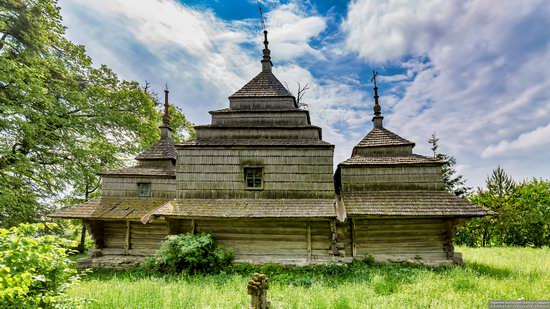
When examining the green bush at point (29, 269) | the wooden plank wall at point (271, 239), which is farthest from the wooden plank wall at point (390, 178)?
the green bush at point (29, 269)

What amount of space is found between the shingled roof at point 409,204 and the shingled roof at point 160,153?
31.3ft

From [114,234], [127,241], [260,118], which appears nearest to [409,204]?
[260,118]

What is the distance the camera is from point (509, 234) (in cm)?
2362

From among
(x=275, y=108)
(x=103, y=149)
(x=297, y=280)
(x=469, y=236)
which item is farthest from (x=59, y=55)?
(x=469, y=236)

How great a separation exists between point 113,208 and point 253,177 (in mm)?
6894

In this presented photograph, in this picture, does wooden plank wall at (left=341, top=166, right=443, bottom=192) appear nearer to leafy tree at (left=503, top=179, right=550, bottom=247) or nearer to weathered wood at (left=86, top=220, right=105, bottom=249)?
weathered wood at (left=86, top=220, right=105, bottom=249)

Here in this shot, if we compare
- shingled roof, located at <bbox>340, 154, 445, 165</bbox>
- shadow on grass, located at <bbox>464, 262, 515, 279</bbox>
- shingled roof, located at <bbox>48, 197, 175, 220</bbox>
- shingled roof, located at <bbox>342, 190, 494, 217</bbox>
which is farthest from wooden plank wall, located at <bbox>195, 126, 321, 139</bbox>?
shadow on grass, located at <bbox>464, 262, 515, 279</bbox>

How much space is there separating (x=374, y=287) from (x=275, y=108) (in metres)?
9.37

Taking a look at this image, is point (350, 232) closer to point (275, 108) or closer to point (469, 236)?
point (275, 108)

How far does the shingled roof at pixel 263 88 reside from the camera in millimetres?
14203

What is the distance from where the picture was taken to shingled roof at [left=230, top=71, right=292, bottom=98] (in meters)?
14.2

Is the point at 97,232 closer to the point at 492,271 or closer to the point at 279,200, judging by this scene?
the point at 279,200

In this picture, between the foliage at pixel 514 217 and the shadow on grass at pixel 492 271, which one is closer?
the shadow on grass at pixel 492 271

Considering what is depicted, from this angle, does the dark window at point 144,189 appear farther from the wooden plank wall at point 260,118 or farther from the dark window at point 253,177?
the dark window at point 253,177
